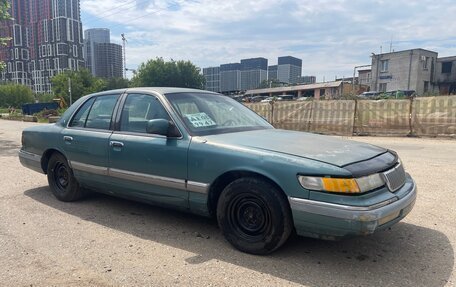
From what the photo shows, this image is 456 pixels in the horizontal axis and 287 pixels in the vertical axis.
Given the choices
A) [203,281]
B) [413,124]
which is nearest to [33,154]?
[203,281]

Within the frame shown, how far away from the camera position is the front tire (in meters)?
3.24

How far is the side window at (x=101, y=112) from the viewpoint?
470 cm

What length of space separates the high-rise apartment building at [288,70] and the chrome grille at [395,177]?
128970mm

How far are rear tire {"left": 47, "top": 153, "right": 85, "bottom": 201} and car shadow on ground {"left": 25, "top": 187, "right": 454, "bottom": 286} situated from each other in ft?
1.92

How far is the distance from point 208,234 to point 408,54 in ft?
179

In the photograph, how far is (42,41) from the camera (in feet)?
223

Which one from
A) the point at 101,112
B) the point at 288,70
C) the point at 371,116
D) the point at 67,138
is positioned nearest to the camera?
the point at 101,112

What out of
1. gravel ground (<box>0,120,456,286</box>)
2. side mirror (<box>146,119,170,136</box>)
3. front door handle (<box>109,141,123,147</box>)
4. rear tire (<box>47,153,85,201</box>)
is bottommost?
gravel ground (<box>0,120,456,286</box>)

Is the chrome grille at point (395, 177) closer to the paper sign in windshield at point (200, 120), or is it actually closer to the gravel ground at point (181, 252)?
the gravel ground at point (181, 252)

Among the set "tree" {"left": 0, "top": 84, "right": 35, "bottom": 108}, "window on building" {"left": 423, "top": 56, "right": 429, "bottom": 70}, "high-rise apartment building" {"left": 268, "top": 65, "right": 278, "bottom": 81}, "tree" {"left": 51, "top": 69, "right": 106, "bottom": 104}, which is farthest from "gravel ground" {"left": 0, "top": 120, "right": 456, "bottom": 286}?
"high-rise apartment building" {"left": 268, "top": 65, "right": 278, "bottom": 81}

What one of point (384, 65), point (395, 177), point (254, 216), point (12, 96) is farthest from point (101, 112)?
point (12, 96)

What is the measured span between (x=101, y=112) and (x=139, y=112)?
0.73m

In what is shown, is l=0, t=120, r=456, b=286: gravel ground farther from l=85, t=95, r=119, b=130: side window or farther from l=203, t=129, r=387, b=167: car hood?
l=85, t=95, r=119, b=130: side window

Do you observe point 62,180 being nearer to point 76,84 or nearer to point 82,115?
point 82,115
